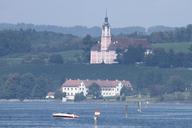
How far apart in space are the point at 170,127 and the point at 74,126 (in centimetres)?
850

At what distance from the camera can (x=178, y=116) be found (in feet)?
470

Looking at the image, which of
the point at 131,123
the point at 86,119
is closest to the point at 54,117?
the point at 86,119

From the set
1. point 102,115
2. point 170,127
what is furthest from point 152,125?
point 102,115

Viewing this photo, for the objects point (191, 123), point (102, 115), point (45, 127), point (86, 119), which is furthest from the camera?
point (102, 115)

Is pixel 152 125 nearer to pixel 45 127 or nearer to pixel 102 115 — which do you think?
pixel 45 127

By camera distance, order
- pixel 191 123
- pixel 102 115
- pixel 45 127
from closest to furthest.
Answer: pixel 45 127 < pixel 191 123 < pixel 102 115

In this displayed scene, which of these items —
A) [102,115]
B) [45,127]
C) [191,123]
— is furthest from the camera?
[102,115]

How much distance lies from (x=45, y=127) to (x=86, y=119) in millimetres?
18017

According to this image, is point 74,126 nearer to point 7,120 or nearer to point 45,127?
point 45,127

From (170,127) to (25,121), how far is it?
17345 mm

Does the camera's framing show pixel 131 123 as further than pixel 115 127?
Yes

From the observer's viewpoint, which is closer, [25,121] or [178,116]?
[25,121]

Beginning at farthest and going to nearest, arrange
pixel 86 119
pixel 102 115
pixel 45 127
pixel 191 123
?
1. pixel 102 115
2. pixel 86 119
3. pixel 191 123
4. pixel 45 127

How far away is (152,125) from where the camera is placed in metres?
123
